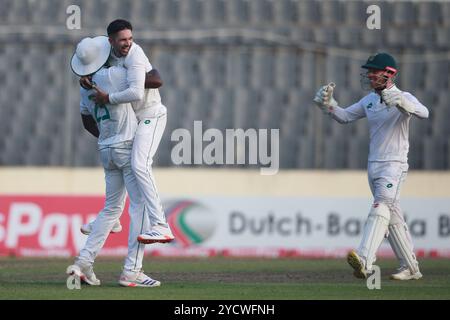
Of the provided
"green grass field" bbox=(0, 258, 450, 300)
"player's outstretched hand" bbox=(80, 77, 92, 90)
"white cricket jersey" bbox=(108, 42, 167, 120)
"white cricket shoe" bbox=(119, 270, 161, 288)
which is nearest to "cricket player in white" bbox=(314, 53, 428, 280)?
"green grass field" bbox=(0, 258, 450, 300)

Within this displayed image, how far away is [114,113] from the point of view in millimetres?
11211

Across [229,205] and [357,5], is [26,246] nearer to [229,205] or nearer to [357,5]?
[229,205]

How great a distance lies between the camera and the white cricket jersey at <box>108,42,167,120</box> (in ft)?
35.8

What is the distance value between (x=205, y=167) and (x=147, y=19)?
10.1ft

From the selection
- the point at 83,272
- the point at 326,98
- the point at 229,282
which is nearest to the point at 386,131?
the point at 326,98

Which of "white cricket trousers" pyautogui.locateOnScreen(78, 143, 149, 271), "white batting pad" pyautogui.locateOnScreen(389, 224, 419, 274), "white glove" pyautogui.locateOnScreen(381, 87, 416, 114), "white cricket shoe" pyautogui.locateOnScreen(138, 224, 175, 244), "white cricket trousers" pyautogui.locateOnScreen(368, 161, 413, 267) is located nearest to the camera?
"white cricket shoe" pyautogui.locateOnScreen(138, 224, 175, 244)

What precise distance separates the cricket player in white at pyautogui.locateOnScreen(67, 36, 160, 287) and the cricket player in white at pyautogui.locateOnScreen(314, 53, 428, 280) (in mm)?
2174

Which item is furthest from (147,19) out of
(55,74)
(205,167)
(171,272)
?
(171,272)

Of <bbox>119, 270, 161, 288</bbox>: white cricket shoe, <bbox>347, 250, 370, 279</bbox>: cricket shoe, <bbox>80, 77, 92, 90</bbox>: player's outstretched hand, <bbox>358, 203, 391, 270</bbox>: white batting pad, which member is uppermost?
<bbox>80, 77, 92, 90</bbox>: player's outstretched hand

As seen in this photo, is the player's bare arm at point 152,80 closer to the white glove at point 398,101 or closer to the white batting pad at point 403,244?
the white glove at point 398,101

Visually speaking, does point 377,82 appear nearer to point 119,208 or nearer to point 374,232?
point 374,232

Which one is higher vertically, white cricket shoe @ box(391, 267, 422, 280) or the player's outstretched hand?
the player's outstretched hand

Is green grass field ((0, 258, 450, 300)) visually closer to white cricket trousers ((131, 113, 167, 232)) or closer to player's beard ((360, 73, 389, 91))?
white cricket trousers ((131, 113, 167, 232))

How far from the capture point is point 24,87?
67.3ft
